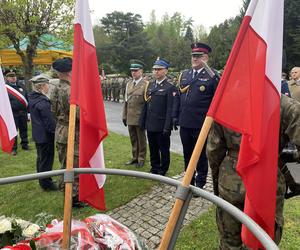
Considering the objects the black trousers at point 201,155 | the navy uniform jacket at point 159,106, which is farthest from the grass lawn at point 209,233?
the navy uniform jacket at point 159,106

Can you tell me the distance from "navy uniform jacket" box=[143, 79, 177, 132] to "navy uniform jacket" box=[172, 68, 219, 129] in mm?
477

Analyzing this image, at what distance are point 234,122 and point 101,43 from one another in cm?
4824

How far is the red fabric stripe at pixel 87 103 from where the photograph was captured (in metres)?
2.25

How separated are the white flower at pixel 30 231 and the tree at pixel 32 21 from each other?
9.79 meters

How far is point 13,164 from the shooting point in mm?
7520

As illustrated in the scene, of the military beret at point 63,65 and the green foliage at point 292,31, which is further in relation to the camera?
the green foliage at point 292,31

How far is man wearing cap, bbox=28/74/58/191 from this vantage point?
5.63m

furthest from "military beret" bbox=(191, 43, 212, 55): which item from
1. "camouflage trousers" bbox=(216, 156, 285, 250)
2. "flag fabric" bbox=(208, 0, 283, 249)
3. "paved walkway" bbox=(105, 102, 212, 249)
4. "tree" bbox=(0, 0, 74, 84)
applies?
"tree" bbox=(0, 0, 74, 84)

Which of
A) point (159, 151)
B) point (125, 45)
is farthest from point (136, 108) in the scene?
point (125, 45)

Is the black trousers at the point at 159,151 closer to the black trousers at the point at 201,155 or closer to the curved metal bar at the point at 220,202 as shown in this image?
the black trousers at the point at 201,155

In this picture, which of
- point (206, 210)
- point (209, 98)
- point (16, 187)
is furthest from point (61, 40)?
point (206, 210)

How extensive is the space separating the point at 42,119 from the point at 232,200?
3.84 m

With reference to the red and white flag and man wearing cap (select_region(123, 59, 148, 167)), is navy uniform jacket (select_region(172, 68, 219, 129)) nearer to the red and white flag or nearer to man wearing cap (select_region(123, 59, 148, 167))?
man wearing cap (select_region(123, 59, 148, 167))

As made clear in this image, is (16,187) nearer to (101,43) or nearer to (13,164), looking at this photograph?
(13,164)
